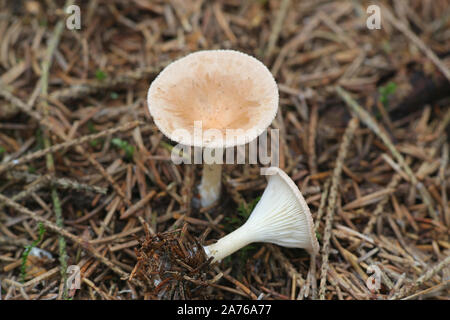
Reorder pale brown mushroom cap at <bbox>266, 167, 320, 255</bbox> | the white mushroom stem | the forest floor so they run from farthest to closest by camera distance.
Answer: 1. the white mushroom stem
2. the forest floor
3. pale brown mushroom cap at <bbox>266, 167, 320, 255</bbox>

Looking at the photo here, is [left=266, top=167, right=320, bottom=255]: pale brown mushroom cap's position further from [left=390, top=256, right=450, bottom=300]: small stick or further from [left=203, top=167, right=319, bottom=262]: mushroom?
[left=390, top=256, right=450, bottom=300]: small stick

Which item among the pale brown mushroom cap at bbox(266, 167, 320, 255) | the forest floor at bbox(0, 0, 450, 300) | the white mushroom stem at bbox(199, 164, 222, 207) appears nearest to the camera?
the pale brown mushroom cap at bbox(266, 167, 320, 255)

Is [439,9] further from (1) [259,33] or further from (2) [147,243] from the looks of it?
(2) [147,243]

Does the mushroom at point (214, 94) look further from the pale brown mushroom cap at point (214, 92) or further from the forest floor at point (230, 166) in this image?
the forest floor at point (230, 166)

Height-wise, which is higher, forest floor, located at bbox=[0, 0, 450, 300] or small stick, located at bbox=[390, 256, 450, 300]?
forest floor, located at bbox=[0, 0, 450, 300]

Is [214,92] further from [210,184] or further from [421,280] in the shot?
[421,280]

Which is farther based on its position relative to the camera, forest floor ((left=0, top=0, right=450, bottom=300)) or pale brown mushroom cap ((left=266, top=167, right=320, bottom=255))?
forest floor ((left=0, top=0, right=450, bottom=300))

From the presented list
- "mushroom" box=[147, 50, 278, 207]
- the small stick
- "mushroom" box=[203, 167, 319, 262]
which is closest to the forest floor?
the small stick
